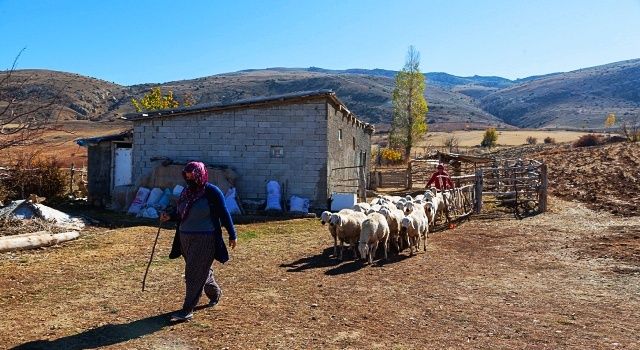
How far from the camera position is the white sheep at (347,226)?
1073cm

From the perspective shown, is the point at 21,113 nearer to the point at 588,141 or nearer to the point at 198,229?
the point at 198,229

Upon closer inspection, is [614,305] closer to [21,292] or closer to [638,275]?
[638,275]

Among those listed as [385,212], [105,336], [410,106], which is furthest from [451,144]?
[105,336]

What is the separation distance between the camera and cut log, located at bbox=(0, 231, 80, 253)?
36.3ft

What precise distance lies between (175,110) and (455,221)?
33.3 feet

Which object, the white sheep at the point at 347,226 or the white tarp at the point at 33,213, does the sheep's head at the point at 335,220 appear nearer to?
the white sheep at the point at 347,226

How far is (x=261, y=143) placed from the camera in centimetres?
1862

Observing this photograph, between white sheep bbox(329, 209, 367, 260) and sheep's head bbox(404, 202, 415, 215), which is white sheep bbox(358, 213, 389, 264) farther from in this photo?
sheep's head bbox(404, 202, 415, 215)

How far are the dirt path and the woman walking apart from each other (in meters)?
0.39

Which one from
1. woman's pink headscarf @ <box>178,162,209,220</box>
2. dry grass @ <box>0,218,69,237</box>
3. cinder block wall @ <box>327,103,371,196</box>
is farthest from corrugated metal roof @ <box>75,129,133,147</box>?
woman's pink headscarf @ <box>178,162,209,220</box>

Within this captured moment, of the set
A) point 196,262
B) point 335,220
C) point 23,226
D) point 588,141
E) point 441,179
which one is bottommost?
point 23,226

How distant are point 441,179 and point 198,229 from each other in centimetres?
1274

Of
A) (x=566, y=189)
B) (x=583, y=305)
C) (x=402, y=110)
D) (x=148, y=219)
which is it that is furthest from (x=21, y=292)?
(x=402, y=110)

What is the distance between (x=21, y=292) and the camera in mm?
7996
